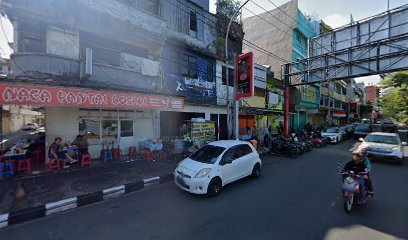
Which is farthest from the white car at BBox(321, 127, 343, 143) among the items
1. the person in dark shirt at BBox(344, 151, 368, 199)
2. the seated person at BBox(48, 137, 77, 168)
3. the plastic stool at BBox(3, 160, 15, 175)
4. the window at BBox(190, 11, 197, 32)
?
the plastic stool at BBox(3, 160, 15, 175)

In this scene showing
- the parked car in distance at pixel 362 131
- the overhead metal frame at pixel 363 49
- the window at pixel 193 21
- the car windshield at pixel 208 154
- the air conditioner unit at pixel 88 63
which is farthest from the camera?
the parked car in distance at pixel 362 131

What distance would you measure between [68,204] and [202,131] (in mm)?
7388

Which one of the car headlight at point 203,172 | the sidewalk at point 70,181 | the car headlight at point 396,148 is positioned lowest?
the sidewalk at point 70,181

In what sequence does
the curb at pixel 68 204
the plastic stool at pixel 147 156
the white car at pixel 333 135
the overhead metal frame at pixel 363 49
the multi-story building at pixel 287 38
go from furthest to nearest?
the multi-story building at pixel 287 38 < the white car at pixel 333 135 < the overhead metal frame at pixel 363 49 < the plastic stool at pixel 147 156 < the curb at pixel 68 204

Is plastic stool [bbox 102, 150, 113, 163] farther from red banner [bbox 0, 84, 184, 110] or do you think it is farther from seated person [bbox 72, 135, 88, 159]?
red banner [bbox 0, 84, 184, 110]

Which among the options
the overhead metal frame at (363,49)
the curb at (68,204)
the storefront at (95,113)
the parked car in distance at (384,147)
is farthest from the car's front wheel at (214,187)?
the overhead metal frame at (363,49)

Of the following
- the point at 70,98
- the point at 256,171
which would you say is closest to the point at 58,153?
the point at 70,98

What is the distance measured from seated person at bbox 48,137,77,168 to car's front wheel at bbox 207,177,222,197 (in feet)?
20.6

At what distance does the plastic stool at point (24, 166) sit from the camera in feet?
23.5

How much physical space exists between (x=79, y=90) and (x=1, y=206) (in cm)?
382

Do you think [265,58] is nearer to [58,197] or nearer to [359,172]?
[359,172]

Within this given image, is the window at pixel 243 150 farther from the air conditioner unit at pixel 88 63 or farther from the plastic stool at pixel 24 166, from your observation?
the plastic stool at pixel 24 166

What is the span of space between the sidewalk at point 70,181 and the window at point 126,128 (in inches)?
85.9

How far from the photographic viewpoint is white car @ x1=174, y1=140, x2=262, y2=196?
535cm
